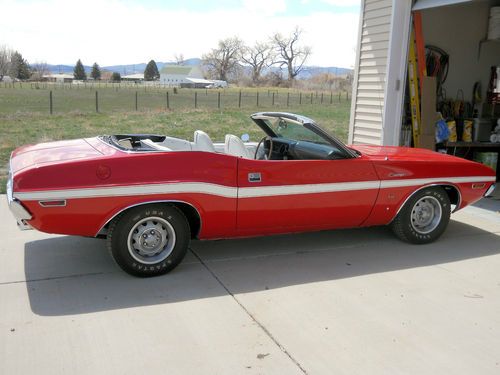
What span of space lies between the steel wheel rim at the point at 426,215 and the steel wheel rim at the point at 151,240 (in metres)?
2.60

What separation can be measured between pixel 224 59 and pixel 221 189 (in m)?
114

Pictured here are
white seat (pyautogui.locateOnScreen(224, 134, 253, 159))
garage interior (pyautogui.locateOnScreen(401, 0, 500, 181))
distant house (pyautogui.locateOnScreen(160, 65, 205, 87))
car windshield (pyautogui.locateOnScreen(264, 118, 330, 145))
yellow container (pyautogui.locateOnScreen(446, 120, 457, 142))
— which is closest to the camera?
white seat (pyautogui.locateOnScreen(224, 134, 253, 159))

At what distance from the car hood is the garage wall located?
7196mm

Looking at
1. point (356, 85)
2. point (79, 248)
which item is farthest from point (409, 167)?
point (356, 85)

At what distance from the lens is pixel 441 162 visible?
5.18 m

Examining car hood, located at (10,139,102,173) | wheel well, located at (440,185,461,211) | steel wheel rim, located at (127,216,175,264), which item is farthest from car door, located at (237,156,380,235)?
car hood, located at (10,139,102,173)

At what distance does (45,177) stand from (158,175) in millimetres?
826

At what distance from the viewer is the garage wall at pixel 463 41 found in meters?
9.23

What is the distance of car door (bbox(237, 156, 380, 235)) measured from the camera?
4.28 m

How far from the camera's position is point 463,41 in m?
9.55

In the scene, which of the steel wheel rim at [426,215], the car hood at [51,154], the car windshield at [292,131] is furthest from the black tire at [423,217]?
the car hood at [51,154]

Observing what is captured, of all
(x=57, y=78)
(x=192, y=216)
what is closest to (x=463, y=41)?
(x=192, y=216)

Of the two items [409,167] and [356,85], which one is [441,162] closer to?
[409,167]

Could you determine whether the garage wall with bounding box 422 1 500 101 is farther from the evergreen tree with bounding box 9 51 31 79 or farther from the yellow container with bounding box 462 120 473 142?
the evergreen tree with bounding box 9 51 31 79
